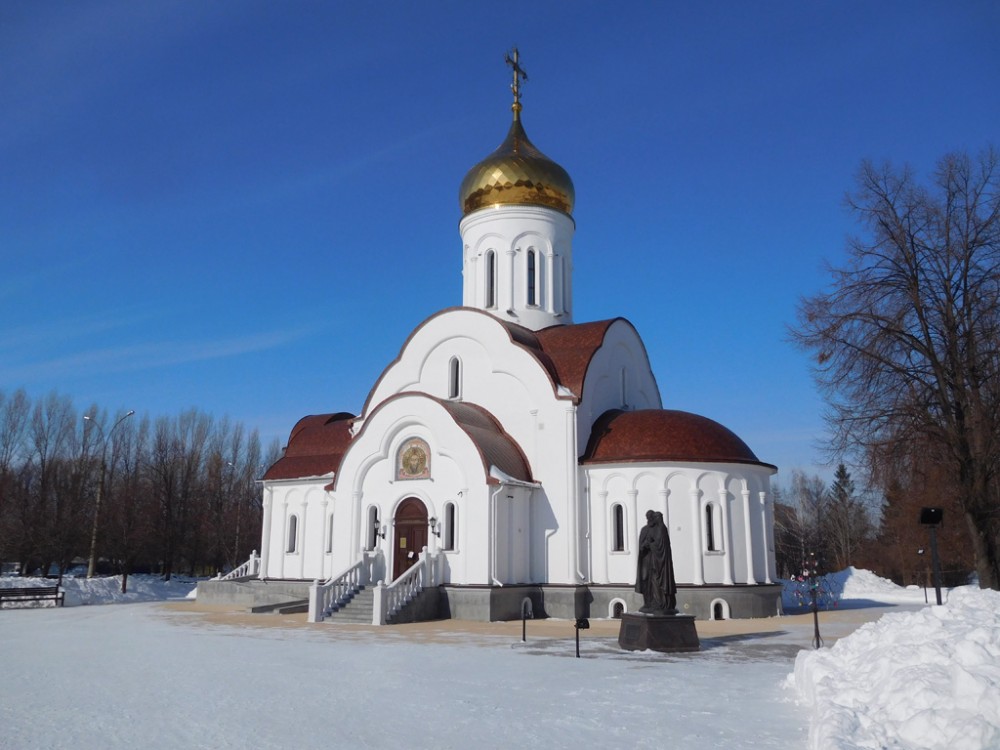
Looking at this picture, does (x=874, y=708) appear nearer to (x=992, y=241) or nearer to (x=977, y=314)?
(x=977, y=314)

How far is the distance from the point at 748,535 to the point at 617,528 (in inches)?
150

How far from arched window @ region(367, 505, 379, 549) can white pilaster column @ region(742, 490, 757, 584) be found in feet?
35.4

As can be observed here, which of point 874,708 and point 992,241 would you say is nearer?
point 874,708

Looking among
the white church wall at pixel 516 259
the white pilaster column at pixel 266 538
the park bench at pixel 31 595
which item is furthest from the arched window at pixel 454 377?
the park bench at pixel 31 595

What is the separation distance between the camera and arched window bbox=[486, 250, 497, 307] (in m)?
29.1

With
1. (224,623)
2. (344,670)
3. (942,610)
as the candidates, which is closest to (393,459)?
(224,623)

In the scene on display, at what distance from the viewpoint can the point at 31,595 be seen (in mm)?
26172

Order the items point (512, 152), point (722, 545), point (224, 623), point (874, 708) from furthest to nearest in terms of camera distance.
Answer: point (512, 152)
point (722, 545)
point (224, 623)
point (874, 708)

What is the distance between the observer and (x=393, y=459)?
78.2ft

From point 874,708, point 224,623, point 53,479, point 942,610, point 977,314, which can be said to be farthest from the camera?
point 53,479

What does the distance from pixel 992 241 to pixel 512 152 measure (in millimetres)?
17533

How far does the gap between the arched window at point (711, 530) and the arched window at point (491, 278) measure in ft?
35.5

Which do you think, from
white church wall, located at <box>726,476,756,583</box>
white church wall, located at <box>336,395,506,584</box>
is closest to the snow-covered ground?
white church wall, located at <box>336,395,506,584</box>

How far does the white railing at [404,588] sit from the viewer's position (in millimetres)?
19844
